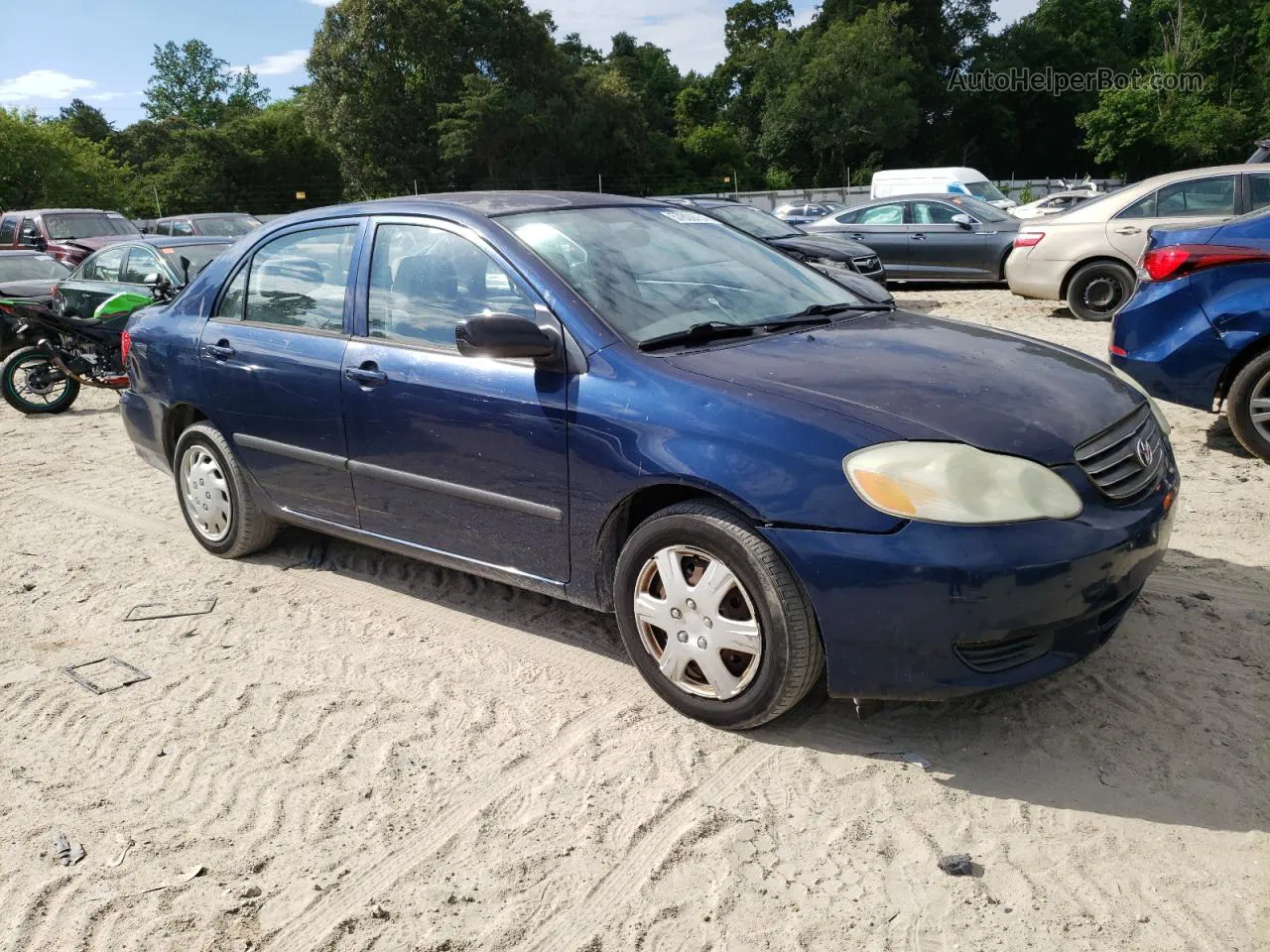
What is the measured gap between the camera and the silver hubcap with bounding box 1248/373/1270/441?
5750 mm

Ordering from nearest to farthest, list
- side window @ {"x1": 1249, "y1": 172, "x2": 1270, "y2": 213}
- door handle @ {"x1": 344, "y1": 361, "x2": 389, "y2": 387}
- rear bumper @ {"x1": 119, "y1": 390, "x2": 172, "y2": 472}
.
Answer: door handle @ {"x1": 344, "y1": 361, "x2": 389, "y2": 387} → rear bumper @ {"x1": 119, "y1": 390, "x2": 172, "y2": 472} → side window @ {"x1": 1249, "y1": 172, "x2": 1270, "y2": 213}

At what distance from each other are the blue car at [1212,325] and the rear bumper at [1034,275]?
591 cm

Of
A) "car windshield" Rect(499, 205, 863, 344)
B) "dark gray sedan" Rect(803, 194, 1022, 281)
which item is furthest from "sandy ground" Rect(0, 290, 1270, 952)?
"dark gray sedan" Rect(803, 194, 1022, 281)

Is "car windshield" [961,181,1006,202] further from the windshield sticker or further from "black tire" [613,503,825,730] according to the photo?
"black tire" [613,503,825,730]

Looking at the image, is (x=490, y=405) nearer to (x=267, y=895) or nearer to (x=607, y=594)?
(x=607, y=594)

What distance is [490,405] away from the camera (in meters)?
3.71

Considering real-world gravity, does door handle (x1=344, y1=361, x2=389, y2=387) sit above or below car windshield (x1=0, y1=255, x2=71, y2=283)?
below

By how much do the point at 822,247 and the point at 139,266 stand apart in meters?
7.99

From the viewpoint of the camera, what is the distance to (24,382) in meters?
10.1

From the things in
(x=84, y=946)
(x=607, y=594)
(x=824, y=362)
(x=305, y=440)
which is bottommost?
(x=84, y=946)

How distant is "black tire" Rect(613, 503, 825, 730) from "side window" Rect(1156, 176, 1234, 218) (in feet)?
31.5

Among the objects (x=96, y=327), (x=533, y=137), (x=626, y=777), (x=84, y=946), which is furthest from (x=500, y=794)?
(x=533, y=137)

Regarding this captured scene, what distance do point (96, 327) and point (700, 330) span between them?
836 centimetres

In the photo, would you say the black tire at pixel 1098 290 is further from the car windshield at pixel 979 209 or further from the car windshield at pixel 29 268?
the car windshield at pixel 29 268
